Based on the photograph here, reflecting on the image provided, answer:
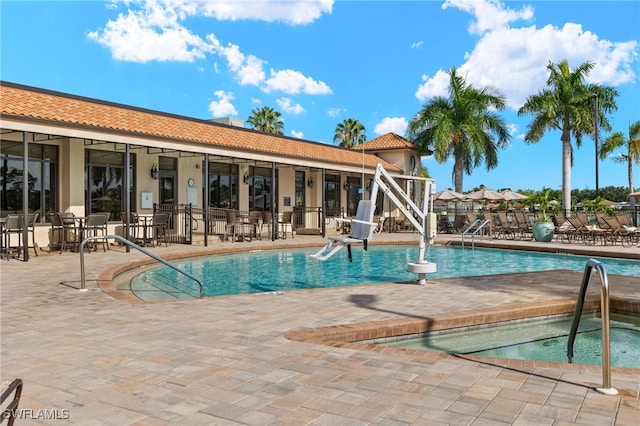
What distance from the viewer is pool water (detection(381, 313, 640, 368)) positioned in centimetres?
477

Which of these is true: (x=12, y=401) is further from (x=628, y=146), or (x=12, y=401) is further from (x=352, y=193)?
(x=628, y=146)

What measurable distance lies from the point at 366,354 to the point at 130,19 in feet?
44.6

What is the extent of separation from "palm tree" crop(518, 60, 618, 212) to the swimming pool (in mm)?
14660

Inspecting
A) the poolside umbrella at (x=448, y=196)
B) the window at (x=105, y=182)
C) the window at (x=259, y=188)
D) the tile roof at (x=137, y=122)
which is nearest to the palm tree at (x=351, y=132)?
the poolside umbrella at (x=448, y=196)

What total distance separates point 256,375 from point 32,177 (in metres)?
12.1

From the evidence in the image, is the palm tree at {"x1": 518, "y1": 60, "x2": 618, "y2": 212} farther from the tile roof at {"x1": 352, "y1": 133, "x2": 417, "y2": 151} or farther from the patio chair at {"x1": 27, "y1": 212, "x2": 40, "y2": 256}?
the patio chair at {"x1": 27, "y1": 212, "x2": 40, "y2": 256}

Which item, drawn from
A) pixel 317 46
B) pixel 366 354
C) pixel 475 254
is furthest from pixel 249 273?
pixel 317 46

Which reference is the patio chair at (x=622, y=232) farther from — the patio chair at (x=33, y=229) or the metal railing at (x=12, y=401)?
the metal railing at (x=12, y=401)

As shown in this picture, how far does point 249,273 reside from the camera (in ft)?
33.9

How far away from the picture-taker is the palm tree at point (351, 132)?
153 feet

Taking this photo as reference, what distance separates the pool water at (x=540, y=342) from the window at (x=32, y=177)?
11726mm

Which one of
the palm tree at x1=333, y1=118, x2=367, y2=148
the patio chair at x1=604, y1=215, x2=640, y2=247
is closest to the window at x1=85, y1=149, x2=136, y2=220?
the patio chair at x1=604, y1=215, x2=640, y2=247

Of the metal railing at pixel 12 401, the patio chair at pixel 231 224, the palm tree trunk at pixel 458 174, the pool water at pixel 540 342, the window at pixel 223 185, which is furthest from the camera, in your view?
the palm tree trunk at pixel 458 174

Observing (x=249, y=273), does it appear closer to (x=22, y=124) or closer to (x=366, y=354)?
(x=22, y=124)
